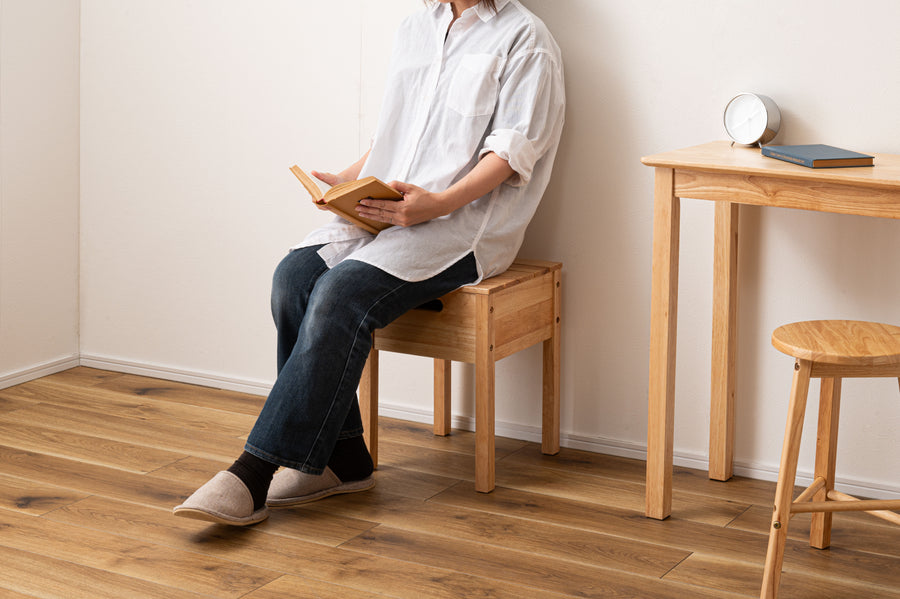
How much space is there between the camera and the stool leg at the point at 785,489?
1811 mm

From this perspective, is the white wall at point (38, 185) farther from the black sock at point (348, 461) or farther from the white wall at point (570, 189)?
the black sock at point (348, 461)

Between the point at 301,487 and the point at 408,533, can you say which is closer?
the point at 408,533

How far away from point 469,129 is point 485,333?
47 centimetres

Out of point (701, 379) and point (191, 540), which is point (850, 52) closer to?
point (701, 379)

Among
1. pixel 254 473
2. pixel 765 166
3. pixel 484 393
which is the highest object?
Result: pixel 765 166

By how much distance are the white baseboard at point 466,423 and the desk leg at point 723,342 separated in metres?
0.08

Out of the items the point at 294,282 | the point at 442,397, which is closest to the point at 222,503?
the point at 294,282

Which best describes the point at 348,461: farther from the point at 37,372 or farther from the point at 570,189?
the point at 37,372

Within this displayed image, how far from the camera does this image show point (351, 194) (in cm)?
226

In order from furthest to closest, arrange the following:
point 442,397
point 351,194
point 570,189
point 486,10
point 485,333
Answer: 1. point 442,397
2. point 570,189
3. point 486,10
4. point 485,333
5. point 351,194

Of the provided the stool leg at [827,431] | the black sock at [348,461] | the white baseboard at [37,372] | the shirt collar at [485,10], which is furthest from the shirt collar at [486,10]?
the white baseboard at [37,372]

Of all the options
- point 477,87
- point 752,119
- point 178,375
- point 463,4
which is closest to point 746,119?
point 752,119

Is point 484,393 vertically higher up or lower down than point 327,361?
lower down

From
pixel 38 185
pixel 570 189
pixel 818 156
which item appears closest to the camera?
pixel 818 156
